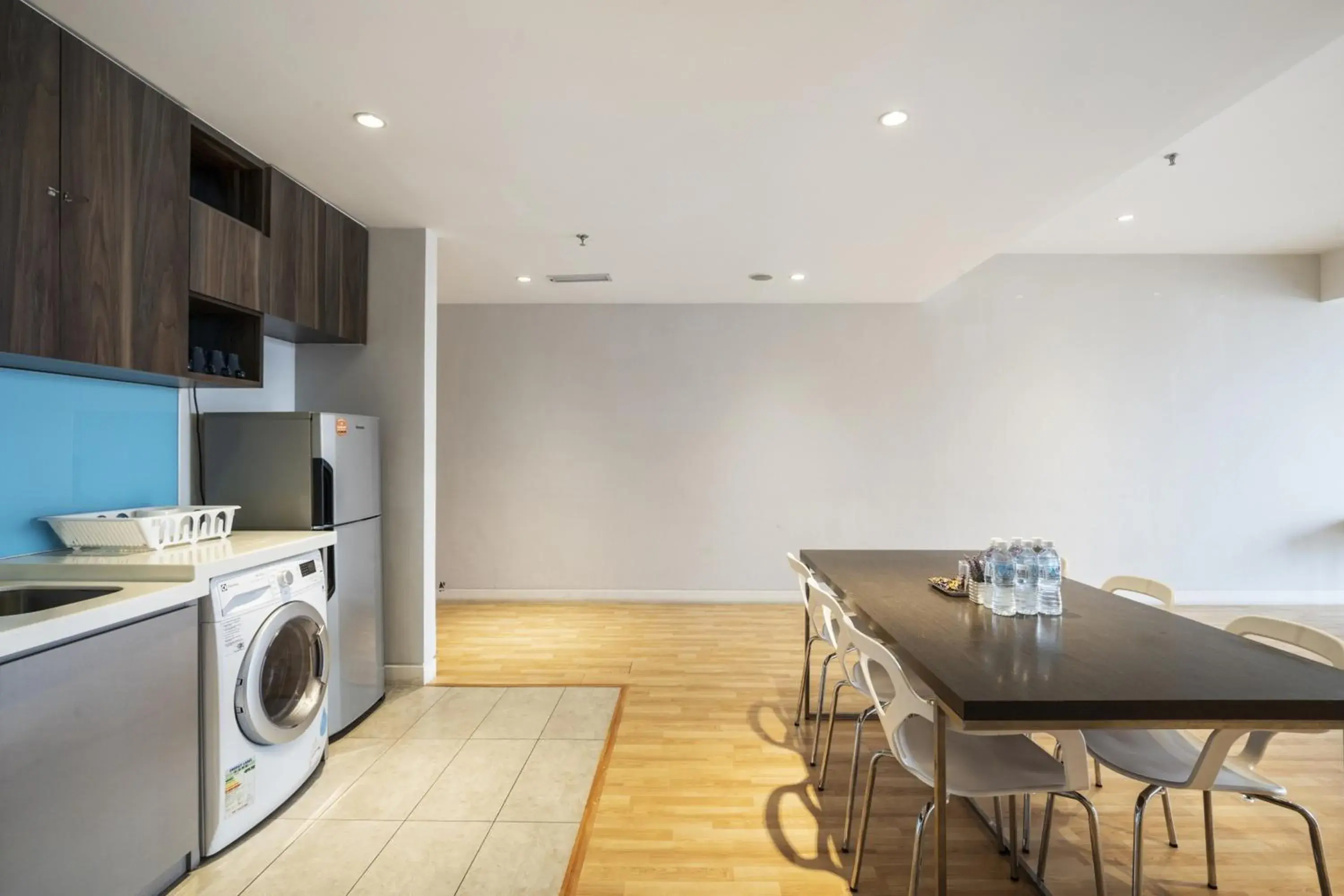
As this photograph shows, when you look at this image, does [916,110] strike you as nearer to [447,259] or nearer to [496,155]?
[496,155]

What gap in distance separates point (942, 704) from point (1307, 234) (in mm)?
5700

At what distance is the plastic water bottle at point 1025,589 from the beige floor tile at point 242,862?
2629 mm

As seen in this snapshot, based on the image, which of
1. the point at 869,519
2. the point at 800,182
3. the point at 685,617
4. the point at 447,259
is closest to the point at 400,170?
the point at 447,259

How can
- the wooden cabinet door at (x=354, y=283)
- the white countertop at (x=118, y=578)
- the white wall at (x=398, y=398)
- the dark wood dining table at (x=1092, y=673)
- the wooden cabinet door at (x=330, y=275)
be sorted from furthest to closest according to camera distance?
the white wall at (x=398, y=398)
the wooden cabinet door at (x=354, y=283)
the wooden cabinet door at (x=330, y=275)
the white countertop at (x=118, y=578)
the dark wood dining table at (x=1092, y=673)

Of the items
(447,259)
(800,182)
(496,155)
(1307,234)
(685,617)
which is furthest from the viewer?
(685,617)

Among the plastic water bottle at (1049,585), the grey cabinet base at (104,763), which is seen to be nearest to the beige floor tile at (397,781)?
the grey cabinet base at (104,763)

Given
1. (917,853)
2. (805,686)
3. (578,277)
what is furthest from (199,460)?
(917,853)

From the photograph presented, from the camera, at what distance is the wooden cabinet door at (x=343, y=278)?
3135mm

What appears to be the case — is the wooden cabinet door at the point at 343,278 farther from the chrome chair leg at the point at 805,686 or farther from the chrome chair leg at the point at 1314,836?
the chrome chair leg at the point at 1314,836

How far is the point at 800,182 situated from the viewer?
289 centimetres

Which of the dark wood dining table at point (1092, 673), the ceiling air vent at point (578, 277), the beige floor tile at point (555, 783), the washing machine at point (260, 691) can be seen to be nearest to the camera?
the dark wood dining table at point (1092, 673)

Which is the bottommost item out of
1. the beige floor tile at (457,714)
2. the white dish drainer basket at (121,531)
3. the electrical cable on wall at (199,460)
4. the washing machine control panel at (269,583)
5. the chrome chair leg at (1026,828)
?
the beige floor tile at (457,714)

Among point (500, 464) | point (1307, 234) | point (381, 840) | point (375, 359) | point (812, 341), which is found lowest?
point (381, 840)

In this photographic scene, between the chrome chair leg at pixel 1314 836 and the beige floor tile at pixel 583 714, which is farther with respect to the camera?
the beige floor tile at pixel 583 714
